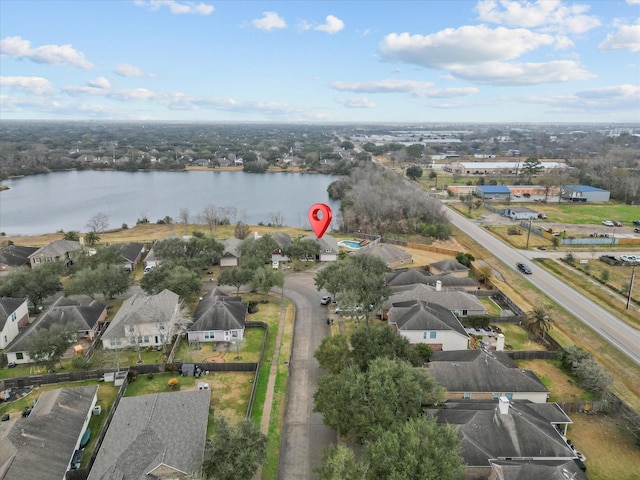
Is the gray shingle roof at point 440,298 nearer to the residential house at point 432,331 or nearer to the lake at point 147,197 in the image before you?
the residential house at point 432,331

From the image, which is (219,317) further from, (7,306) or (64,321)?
(7,306)

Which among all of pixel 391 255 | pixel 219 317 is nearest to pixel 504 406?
pixel 219 317

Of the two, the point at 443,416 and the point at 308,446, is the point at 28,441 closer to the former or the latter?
the point at 308,446

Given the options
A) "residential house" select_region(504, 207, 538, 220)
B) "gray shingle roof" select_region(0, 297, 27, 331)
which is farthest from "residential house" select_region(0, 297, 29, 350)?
"residential house" select_region(504, 207, 538, 220)

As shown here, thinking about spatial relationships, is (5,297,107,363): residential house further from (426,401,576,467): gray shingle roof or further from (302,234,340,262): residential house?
(426,401,576,467): gray shingle roof

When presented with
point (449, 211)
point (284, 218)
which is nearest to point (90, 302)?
point (284, 218)

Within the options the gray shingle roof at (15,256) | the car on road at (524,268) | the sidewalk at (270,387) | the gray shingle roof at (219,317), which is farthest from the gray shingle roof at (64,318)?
the car on road at (524,268)
